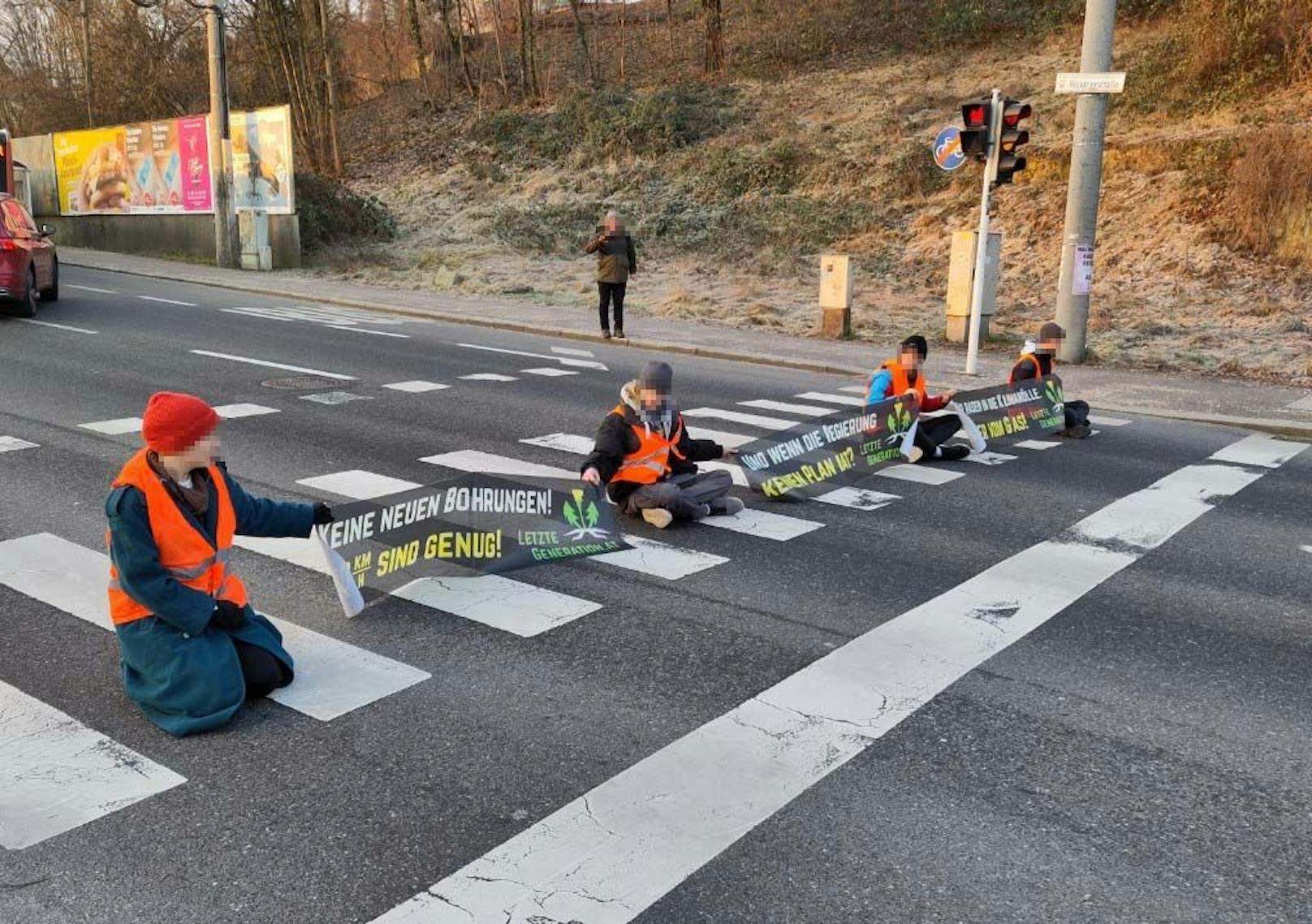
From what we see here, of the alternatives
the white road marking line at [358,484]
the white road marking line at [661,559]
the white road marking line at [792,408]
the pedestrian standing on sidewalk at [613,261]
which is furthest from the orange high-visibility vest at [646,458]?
the pedestrian standing on sidewalk at [613,261]

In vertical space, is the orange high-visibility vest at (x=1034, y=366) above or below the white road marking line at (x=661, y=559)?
above

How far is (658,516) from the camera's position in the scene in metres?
7.85

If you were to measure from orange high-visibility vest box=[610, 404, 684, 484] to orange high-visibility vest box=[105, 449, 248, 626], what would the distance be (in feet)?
11.2

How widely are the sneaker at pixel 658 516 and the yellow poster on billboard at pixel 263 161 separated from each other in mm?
22913

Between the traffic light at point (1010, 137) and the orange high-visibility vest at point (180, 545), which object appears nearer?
the orange high-visibility vest at point (180, 545)

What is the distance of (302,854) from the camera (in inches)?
152

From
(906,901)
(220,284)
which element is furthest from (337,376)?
(220,284)

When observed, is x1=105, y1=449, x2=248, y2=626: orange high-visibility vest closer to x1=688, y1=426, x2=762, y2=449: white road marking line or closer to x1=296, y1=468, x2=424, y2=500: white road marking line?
x1=296, y1=468, x2=424, y2=500: white road marking line

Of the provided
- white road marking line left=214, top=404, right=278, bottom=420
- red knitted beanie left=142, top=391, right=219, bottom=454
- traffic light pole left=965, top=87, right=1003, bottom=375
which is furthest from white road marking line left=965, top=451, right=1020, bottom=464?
red knitted beanie left=142, top=391, right=219, bottom=454

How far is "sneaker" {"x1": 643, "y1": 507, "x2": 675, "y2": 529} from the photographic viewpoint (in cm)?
784

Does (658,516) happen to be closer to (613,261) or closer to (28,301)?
(613,261)

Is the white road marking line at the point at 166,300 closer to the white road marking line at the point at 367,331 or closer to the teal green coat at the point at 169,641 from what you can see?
the white road marking line at the point at 367,331

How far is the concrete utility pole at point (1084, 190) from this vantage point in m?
15.6

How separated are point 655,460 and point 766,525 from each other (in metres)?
0.94
